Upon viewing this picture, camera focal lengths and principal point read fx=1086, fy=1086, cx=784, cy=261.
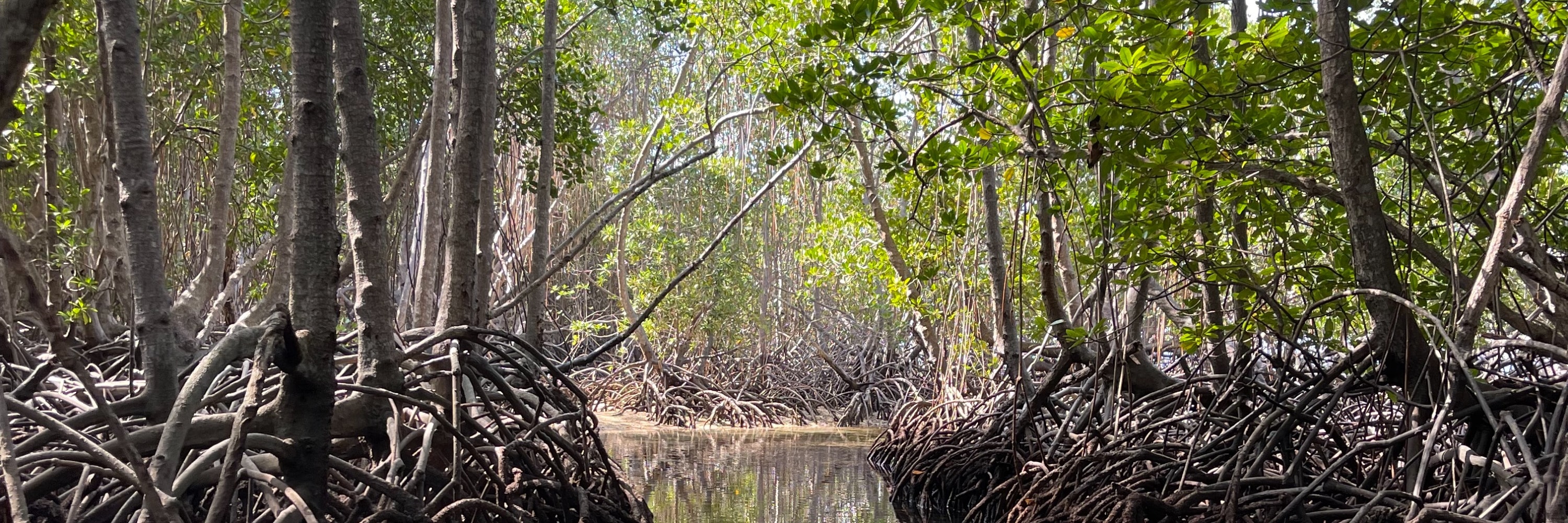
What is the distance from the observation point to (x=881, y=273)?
8547 mm

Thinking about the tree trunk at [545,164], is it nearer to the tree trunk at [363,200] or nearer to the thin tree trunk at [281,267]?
the thin tree trunk at [281,267]

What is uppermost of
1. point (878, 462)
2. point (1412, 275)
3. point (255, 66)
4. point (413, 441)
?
point (255, 66)

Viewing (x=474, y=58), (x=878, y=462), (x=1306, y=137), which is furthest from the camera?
(x=878, y=462)

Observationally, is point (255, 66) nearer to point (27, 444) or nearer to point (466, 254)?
point (466, 254)

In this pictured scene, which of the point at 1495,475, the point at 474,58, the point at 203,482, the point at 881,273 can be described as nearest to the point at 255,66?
the point at 474,58

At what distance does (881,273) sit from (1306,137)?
501 cm

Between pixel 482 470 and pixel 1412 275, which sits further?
pixel 1412 275

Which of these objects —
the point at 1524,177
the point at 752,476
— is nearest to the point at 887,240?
the point at 752,476

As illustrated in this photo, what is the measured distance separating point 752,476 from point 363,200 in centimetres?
447

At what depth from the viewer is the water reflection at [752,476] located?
541 cm

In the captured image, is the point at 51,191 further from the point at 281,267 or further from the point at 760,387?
the point at 760,387

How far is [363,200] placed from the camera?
9.47 feet

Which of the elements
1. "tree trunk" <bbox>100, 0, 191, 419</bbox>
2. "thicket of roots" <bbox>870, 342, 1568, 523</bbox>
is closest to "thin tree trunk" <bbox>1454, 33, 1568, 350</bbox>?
"thicket of roots" <bbox>870, 342, 1568, 523</bbox>

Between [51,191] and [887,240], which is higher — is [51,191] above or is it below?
above
